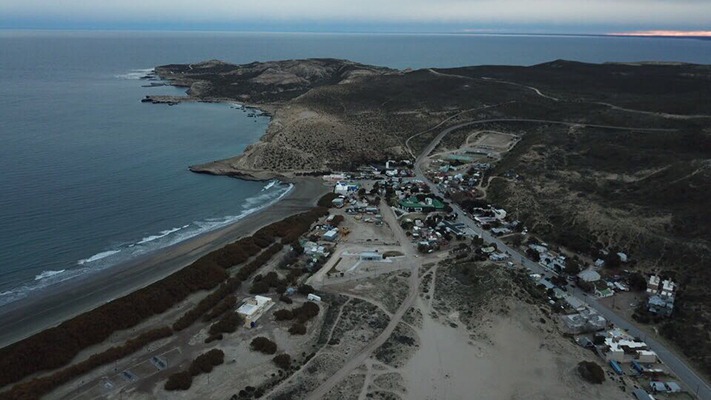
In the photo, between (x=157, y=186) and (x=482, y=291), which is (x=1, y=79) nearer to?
(x=157, y=186)

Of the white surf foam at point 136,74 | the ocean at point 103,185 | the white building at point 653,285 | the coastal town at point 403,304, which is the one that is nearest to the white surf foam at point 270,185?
the ocean at point 103,185

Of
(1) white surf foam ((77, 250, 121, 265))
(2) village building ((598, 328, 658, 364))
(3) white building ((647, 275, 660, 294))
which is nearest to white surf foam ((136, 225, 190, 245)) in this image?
(1) white surf foam ((77, 250, 121, 265))

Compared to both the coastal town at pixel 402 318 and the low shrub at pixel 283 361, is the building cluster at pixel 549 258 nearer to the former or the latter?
the coastal town at pixel 402 318

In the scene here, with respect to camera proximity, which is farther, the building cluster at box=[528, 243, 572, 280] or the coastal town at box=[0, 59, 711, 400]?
the building cluster at box=[528, 243, 572, 280]

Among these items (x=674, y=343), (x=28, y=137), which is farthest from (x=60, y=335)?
(x=28, y=137)

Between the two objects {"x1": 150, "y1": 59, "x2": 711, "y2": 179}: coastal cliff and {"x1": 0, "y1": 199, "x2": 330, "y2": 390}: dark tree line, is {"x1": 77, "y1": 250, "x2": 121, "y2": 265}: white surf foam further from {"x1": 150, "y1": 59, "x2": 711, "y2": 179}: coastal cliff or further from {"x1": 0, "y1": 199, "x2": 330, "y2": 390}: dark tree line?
{"x1": 150, "y1": 59, "x2": 711, "y2": 179}: coastal cliff

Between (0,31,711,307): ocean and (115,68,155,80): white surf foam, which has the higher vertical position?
(115,68,155,80): white surf foam

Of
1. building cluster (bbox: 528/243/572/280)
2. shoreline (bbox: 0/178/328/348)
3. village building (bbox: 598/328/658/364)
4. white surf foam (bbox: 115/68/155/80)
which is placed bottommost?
shoreline (bbox: 0/178/328/348)

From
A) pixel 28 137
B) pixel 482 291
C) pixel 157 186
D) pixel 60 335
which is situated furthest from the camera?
pixel 28 137
